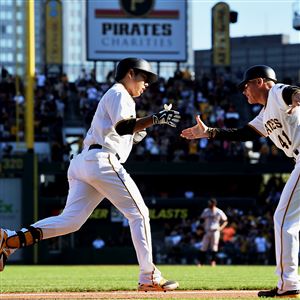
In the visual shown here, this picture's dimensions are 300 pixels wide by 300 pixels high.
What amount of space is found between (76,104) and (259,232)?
29.8 ft

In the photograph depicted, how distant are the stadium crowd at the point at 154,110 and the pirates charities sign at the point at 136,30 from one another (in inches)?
52.9

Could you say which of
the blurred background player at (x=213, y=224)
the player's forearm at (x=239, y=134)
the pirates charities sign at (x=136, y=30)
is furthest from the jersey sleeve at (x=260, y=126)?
the pirates charities sign at (x=136, y=30)

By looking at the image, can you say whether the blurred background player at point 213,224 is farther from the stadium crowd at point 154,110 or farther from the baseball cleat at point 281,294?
the baseball cleat at point 281,294

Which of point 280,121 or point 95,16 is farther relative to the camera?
point 95,16

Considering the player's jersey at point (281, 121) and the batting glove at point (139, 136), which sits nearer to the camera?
the player's jersey at point (281, 121)

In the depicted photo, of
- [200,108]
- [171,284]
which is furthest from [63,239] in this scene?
[171,284]

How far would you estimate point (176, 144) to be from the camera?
109 ft

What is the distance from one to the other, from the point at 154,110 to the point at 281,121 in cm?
2680

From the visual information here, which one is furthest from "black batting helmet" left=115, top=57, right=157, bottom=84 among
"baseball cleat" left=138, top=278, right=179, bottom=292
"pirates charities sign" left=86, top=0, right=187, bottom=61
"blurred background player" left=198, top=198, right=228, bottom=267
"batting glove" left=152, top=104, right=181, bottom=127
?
"pirates charities sign" left=86, top=0, right=187, bottom=61

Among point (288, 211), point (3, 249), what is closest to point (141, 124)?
point (288, 211)

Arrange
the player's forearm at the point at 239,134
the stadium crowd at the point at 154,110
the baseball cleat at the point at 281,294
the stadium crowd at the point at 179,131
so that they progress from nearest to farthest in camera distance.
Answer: the baseball cleat at the point at 281,294
the player's forearm at the point at 239,134
the stadium crowd at the point at 179,131
the stadium crowd at the point at 154,110

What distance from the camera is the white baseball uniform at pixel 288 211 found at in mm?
8312

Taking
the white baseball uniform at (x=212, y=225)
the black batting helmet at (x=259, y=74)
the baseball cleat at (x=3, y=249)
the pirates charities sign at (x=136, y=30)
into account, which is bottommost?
the white baseball uniform at (x=212, y=225)

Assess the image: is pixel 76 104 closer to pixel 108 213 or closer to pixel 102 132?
pixel 108 213
